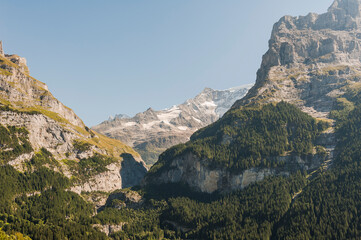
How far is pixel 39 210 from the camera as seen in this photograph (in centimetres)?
19200

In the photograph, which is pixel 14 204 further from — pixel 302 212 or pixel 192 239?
pixel 302 212

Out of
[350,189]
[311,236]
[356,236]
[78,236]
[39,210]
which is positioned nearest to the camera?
[356,236]

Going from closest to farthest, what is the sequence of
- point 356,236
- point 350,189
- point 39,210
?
point 356,236
point 350,189
point 39,210

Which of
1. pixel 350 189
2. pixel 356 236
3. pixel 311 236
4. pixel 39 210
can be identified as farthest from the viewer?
pixel 39 210

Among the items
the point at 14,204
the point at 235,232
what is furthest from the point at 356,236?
the point at 14,204

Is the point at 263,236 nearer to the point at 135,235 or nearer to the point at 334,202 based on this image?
Result: the point at 334,202

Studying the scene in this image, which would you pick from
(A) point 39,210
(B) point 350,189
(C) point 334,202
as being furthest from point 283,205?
(A) point 39,210

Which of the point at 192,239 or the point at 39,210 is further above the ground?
the point at 39,210

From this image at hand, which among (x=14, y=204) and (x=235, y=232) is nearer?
(x=235, y=232)

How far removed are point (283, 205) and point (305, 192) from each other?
2097 cm

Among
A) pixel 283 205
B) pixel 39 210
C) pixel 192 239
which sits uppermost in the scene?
pixel 39 210

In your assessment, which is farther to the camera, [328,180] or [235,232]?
[328,180]

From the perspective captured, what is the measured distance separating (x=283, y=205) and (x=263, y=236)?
1332 inches

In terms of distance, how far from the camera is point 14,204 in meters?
190
